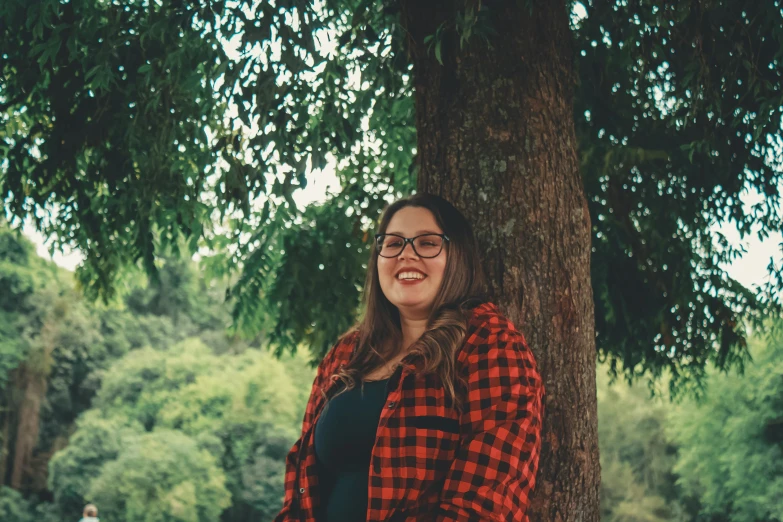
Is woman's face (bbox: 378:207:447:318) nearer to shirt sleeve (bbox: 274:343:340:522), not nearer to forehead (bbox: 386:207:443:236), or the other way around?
forehead (bbox: 386:207:443:236)

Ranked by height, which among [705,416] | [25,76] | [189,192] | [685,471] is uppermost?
[25,76]

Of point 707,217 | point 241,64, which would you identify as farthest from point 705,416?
point 241,64

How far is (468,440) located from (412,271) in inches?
24.7

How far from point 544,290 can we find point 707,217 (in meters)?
5.19

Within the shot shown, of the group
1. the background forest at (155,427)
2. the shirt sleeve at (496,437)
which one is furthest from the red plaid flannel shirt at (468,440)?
the background forest at (155,427)

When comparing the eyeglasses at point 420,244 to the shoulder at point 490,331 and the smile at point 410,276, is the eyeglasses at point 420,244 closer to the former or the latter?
the smile at point 410,276

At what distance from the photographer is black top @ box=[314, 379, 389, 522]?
2.74m

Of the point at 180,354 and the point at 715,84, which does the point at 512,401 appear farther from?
the point at 180,354

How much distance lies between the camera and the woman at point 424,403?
2.56 meters

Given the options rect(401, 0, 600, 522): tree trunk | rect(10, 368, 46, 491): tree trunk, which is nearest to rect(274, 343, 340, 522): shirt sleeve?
rect(401, 0, 600, 522): tree trunk

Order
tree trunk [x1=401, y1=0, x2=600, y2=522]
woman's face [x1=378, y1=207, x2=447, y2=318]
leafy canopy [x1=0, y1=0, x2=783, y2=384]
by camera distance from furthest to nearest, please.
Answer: leafy canopy [x1=0, y1=0, x2=783, y2=384] → tree trunk [x1=401, y1=0, x2=600, y2=522] → woman's face [x1=378, y1=207, x2=447, y2=318]

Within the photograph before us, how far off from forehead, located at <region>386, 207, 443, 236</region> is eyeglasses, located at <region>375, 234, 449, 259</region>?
0.06ft

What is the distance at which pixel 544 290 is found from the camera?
3584mm

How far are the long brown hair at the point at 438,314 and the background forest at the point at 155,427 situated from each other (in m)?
26.0
